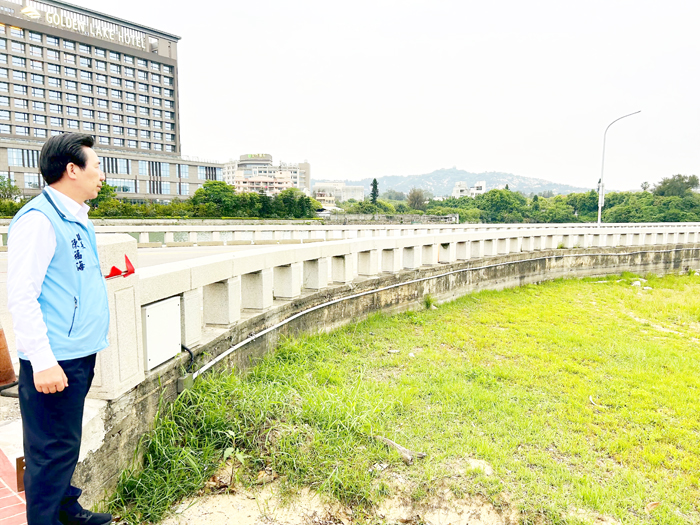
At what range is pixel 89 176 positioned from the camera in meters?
2.60

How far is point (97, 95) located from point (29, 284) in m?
81.4

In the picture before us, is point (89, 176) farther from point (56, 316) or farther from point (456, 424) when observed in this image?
point (456, 424)

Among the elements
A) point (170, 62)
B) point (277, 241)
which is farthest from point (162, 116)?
point (277, 241)

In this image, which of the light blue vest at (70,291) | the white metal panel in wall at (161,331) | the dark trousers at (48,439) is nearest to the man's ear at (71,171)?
the light blue vest at (70,291)

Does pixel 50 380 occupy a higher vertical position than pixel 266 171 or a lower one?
lower

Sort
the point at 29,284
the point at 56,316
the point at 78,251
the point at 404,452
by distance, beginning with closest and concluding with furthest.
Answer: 1. the point at 29,284
2. the point at 56,316
3. the point at 78,251
4. the point at 404,452

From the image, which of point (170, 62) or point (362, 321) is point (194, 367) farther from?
point (170, 62)

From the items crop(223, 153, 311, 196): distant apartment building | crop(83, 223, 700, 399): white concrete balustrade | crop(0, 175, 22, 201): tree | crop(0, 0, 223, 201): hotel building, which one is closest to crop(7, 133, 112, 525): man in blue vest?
crop(83, 223, 700, 399): white concrete balustrade

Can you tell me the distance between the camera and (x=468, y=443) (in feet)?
14.2

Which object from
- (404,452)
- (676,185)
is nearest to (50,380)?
(404,452)

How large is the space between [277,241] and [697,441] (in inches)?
701

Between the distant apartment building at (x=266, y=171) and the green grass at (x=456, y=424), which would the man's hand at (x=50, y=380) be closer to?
the green grass at (x=456, y=424)

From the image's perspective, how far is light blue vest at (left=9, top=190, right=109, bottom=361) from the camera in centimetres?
237

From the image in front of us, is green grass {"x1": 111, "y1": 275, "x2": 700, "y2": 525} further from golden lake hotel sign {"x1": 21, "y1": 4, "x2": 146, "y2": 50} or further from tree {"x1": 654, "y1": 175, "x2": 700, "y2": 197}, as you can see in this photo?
tree {"x1": 654, "y1": 175, "x2": 700, "y2": 197}
